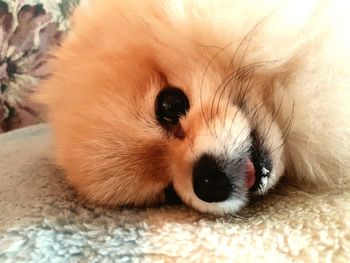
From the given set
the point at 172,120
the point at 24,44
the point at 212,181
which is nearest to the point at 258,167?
the point at 212,181

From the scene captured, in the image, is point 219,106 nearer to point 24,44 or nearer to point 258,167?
point 258,167

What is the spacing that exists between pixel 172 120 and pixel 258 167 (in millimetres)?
Result: 247

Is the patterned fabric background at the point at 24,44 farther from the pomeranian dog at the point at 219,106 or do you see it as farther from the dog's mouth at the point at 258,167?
the dog's mouth at the point at 258,167

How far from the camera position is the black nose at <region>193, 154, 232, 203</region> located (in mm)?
1188

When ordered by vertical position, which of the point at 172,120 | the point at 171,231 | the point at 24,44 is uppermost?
the point at 24,44

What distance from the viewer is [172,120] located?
4.27 feet

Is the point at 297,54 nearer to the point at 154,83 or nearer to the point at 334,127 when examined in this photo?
the point at 334,127

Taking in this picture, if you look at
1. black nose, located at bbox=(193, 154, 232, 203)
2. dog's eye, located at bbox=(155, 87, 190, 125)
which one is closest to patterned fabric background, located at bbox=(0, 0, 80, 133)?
dog's eye, located at bbox=(155, 87, 190, 125)

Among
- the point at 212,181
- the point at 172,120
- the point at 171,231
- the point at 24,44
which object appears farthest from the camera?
the point at 24,44

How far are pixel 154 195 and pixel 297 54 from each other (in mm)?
511

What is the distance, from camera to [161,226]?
1087 millimetres

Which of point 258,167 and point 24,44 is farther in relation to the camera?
point 24,44

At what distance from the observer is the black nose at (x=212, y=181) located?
1188 millimetres

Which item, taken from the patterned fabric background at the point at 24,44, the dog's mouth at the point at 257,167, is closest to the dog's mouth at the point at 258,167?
the dog's mouth at the point at 257,167
